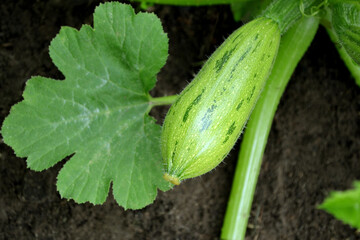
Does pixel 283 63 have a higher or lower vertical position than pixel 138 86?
higher

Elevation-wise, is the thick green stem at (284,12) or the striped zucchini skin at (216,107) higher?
the thick green stem at (284,12)

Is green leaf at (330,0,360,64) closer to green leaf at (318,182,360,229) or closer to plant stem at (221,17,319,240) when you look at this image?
plant stem at (221,17,319,240)

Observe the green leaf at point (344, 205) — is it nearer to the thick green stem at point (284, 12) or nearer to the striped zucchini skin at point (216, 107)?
the striped zucchini skin at point (216, 107)

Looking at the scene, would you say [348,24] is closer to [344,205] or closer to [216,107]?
[216,107]

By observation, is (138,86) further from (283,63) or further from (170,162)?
(283,63)

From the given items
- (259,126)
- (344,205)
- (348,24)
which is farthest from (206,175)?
(344,205)

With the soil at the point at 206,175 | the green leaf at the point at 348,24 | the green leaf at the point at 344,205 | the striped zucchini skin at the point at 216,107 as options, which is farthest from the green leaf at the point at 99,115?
the green leaf at the point at 344,205

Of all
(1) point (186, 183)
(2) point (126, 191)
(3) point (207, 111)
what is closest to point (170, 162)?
(3) point (207, 111)
